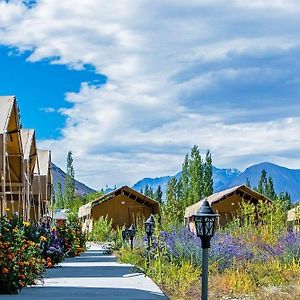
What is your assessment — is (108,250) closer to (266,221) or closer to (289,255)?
(266,221)

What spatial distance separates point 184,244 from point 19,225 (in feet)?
11.4

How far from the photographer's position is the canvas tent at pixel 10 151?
1590 cm

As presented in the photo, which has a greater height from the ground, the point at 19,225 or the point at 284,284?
the point at 19,225

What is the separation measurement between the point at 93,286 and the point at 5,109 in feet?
21.6

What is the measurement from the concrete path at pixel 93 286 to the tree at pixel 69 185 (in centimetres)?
5423

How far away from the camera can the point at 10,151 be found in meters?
19.7

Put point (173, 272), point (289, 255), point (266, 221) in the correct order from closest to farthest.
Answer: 1. point (173, 272)
2. point (289, 255)
3. point (266, 221)

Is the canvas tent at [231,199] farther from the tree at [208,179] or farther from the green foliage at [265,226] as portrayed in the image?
the green foliage at [265,226]

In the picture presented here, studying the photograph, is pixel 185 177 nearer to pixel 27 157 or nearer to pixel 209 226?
pixel 27 157

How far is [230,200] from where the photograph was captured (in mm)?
44156

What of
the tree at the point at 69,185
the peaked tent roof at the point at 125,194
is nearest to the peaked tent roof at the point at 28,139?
the peaked tent roof at the point at 125,194

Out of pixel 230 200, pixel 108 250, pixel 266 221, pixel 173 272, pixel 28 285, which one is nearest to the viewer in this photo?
pixel 28 285

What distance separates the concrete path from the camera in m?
9.83

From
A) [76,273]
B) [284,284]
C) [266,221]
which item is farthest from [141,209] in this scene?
[284,284]
